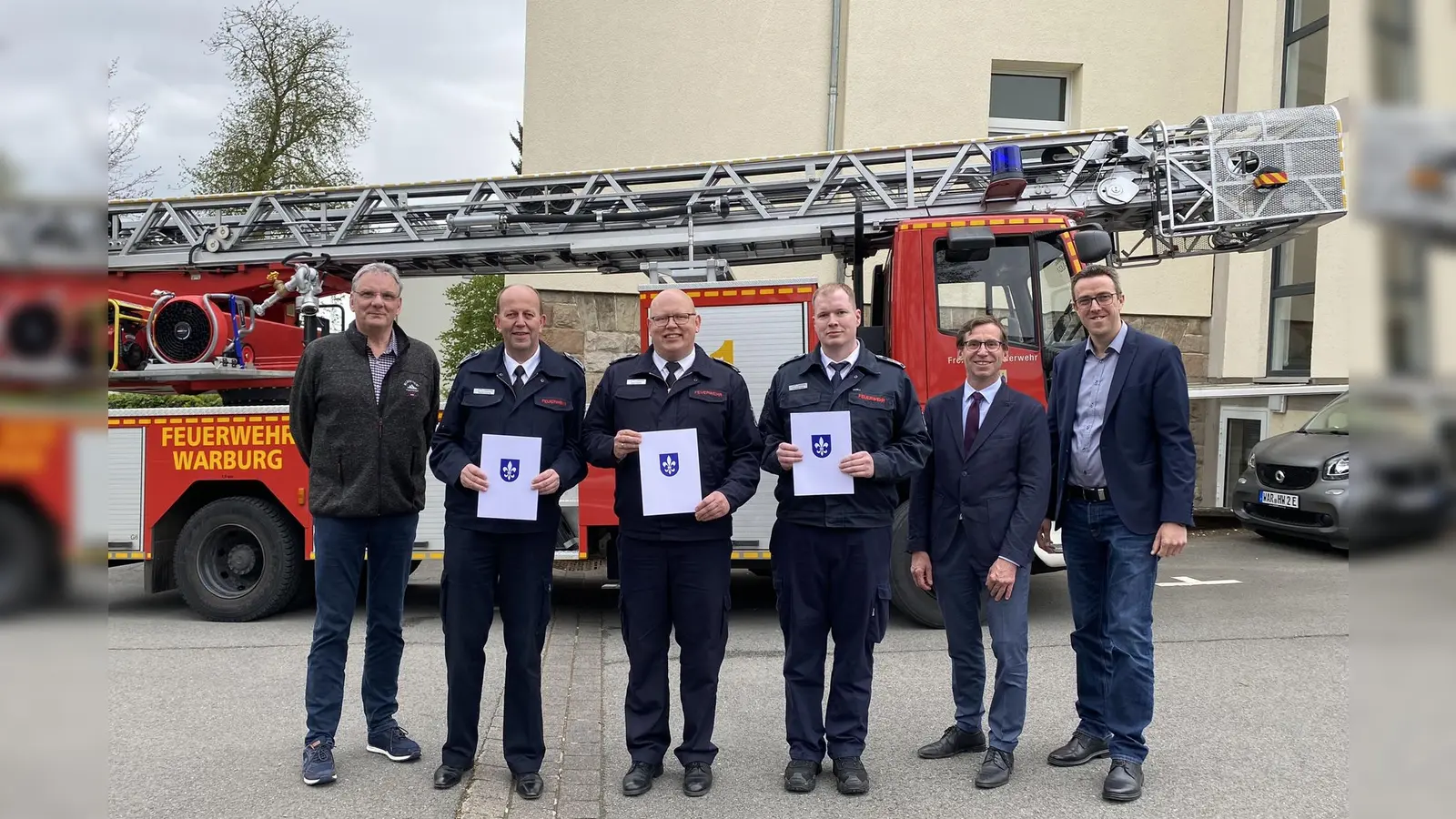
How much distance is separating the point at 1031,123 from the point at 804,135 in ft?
10.7

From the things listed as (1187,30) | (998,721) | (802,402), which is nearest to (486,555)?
(802,402)

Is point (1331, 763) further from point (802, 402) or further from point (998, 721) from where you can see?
point (802, 402)

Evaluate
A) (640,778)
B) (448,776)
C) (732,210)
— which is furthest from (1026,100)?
(448,776)

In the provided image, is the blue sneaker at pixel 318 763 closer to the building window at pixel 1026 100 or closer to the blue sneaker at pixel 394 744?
the blue sneaker at pixel 394 744

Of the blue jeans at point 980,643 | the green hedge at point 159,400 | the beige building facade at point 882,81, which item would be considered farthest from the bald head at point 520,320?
the beige building facade at point 882,81

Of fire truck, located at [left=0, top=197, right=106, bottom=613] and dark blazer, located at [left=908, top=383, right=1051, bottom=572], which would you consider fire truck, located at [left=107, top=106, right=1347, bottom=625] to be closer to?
dark blazer, located at [left=908, top=383, right=1051, bottom=572]

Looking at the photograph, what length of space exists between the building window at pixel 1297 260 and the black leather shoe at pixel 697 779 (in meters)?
10.9

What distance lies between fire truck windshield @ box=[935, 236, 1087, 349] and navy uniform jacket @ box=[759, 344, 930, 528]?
8.25 ft

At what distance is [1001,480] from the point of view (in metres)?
4.21

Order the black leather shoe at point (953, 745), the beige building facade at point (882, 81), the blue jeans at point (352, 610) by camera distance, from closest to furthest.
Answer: the blue jeans at point (352, 610)
the black leather shoe at point (953, 745)
the beige building facade at point (882, 81)

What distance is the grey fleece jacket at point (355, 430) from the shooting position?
4.14m

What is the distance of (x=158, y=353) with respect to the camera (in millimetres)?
7473

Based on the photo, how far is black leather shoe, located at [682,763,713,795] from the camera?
3980 millimetres

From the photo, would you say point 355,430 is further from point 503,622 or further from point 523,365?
point 503,622
